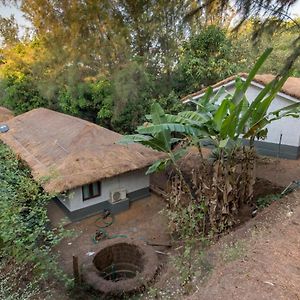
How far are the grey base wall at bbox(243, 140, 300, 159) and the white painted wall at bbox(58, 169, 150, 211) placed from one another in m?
5.87

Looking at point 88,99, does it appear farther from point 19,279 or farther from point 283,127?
point 19,279

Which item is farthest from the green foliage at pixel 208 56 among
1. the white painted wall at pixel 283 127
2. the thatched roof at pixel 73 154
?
the thatched roof at pixel 73 154

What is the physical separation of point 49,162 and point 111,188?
8.26ft

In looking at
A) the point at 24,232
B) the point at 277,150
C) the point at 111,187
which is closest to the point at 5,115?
the point at 111,187

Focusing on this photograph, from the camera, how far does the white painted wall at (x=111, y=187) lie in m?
10.3

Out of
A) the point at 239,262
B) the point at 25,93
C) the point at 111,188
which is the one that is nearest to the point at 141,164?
the point at 111,188

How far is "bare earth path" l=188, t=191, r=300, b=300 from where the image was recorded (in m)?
3.98

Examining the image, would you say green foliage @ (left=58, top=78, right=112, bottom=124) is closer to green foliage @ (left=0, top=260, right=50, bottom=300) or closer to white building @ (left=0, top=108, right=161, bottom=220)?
white building @ (left=0, top=108, right=161, bottom=220)

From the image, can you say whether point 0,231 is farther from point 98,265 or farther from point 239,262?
point 239,262

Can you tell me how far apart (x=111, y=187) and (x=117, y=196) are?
0.43 meters

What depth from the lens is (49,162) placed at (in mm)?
10883

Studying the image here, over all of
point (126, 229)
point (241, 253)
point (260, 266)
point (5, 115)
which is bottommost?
point (126, 229)

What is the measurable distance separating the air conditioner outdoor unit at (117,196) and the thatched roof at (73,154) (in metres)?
1.01

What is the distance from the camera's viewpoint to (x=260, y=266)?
449 cm
